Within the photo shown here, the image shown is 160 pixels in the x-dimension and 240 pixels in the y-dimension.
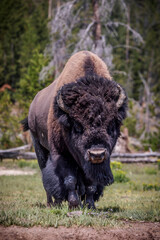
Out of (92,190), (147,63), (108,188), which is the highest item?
(92,190)

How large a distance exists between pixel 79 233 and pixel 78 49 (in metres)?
12.4

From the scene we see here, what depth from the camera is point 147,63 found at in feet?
121

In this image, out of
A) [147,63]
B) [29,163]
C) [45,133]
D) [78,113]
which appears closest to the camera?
[78,113]

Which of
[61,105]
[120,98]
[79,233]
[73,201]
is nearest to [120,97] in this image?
[120,98]

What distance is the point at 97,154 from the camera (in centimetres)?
441

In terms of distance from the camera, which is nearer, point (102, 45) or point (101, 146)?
point (101, 146)

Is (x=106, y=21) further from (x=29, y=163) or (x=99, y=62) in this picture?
(x=99, y=62)

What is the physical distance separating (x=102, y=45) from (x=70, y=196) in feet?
36.0

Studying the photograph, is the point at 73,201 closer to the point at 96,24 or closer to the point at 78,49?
the point at 78,49

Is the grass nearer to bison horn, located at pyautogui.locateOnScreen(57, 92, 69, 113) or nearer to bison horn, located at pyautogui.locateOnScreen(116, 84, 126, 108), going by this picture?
bison horn, located at pyautogui.locateOnScreen(57, 92, 69, 113)

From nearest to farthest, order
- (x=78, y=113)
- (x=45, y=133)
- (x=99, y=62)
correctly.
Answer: (x=78, y=113)
(x=99, y=62)
(x=45, y=133)

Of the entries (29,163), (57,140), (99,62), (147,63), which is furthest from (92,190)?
(147,63)

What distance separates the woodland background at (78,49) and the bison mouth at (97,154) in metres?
11.1

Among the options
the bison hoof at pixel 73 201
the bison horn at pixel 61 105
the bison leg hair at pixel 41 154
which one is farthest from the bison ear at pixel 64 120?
A: the bison leg hair at pixel 41 154
